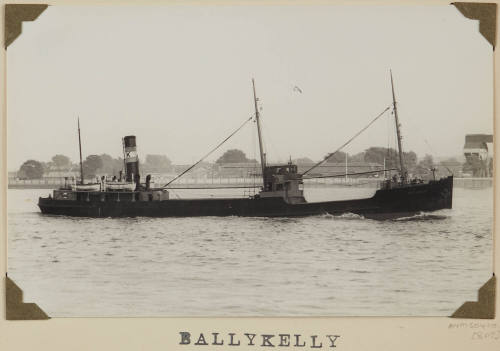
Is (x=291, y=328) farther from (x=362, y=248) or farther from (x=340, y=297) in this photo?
(x=362, y=248)

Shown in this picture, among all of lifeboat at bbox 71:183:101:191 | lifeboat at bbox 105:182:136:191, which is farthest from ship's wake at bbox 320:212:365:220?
lifeboat at bbox 71:183:101:191

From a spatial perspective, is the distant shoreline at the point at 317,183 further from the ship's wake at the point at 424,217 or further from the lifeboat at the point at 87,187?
the ship's wake at the point at 424,217

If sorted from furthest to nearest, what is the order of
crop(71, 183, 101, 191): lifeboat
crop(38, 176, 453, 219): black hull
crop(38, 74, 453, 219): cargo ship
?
crop(38, 176, 453, 219): black hull
crop(38, 74, 453, 219): cargo ship
crop(71, 183, 101, 191): lifeboat

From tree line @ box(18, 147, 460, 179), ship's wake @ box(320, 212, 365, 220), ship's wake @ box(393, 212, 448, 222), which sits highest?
tree line @ box(18, 147, 460, 179)

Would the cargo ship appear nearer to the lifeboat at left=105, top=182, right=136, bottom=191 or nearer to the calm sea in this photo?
the lifeboat at left=105, top=182, right=136, bottom=191

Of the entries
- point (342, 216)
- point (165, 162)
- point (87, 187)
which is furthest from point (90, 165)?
point (342, 216)

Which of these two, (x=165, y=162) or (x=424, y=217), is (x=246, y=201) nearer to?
(x=165, y=162)

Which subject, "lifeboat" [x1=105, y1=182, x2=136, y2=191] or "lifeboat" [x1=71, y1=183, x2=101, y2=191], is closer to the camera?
"lifeboat" [x1=71, y1=183, x2=101, y2=191]

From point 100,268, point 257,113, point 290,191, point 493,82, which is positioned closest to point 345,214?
point 290,191
